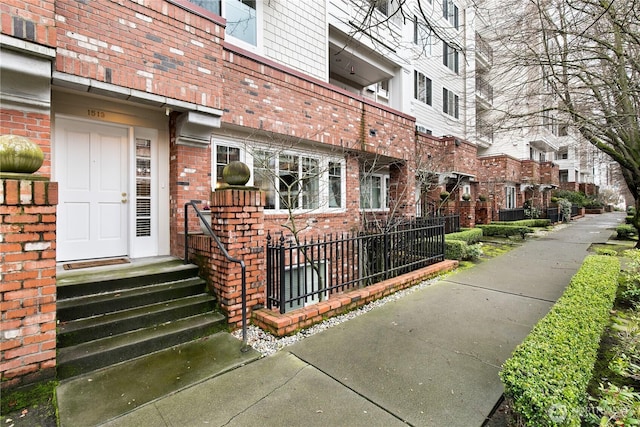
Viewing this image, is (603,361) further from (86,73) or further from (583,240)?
(583,240)

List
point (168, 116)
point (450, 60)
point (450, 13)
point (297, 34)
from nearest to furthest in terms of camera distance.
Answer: point (168, 116), point (297, 34), point (450, 13), point (450, 60)

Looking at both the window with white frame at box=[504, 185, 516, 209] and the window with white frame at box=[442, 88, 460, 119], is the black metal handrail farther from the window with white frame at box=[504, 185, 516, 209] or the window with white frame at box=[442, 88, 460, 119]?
the window with white frame at box=[504, 185, 516, 209]

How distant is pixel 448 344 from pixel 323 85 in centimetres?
671

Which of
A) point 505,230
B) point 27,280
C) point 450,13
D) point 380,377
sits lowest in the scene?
point 380,377

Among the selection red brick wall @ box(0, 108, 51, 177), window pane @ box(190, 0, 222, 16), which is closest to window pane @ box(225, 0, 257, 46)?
window pane @ box(190, 0, 222, 16)

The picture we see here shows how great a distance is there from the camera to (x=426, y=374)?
9.78ft

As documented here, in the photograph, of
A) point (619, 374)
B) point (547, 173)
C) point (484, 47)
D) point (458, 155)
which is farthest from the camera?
point (547, 173)

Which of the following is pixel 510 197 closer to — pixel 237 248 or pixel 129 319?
pixel 237 248

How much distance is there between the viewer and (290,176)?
7.55 meters

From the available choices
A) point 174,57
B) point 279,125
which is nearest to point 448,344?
point 279,125

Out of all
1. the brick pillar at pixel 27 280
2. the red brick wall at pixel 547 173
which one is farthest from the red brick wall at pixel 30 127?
the red brick wall at pixel 547 173

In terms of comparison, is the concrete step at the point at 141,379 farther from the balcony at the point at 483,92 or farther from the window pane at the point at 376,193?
the balcony at the point at 483,92

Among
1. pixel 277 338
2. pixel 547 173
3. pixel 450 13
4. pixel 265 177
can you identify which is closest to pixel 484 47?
pixel 265 177

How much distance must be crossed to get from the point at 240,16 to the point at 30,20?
5.52 metres
